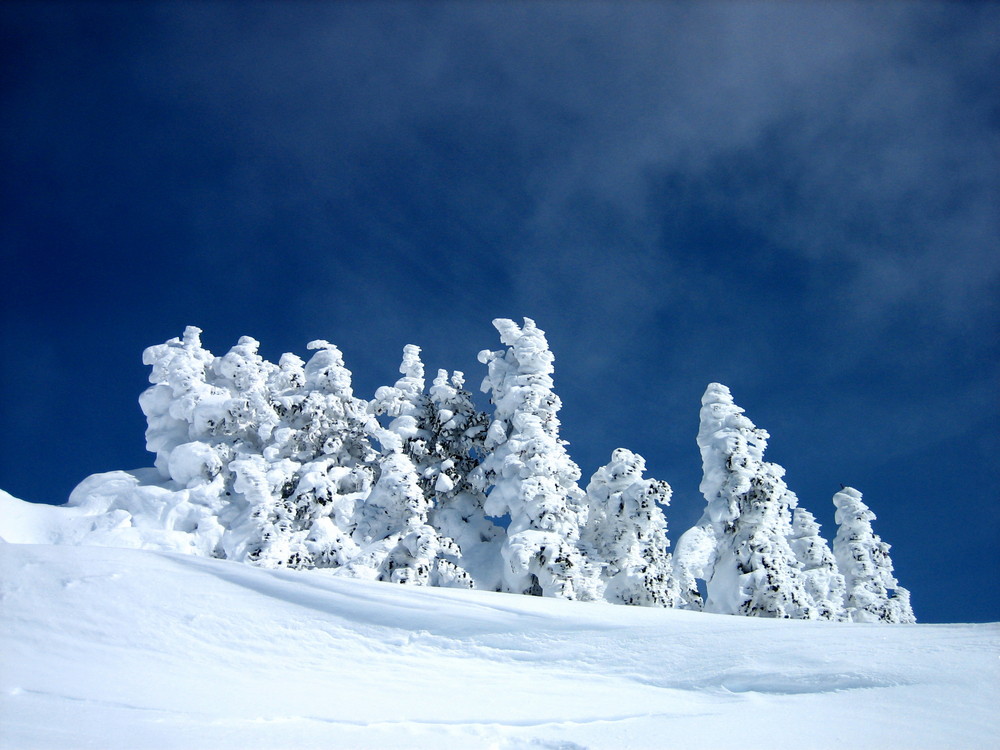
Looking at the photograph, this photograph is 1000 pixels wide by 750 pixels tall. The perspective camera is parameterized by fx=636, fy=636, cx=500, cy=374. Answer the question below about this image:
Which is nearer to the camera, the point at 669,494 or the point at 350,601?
the point at 350,601

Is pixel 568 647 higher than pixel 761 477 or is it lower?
lower

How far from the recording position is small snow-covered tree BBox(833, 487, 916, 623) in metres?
35.1

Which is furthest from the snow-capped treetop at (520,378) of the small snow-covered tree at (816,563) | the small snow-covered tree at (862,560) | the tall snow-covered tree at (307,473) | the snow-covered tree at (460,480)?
the small snow-covered tree at (862,560)

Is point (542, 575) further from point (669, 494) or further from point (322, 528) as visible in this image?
point (322, 528)

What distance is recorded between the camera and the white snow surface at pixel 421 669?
6016 mm

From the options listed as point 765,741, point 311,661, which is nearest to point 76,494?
point 311,661

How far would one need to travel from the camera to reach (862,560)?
3606cm

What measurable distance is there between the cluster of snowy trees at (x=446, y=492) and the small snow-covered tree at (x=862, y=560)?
0.23 m

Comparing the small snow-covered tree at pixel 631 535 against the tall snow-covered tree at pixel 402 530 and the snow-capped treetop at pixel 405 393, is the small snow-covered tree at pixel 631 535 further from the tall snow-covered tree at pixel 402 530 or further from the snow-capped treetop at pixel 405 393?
the snow-capped treetop at pixel 405 393

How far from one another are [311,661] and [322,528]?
59.7ft

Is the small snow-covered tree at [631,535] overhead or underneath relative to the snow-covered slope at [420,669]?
overhead

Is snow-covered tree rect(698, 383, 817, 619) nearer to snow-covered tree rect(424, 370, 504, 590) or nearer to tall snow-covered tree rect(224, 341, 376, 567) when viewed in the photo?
snow-covered tree rect(424, 370, 504, 590)

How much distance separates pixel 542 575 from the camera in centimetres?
2284

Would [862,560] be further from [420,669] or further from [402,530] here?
[420,669]
